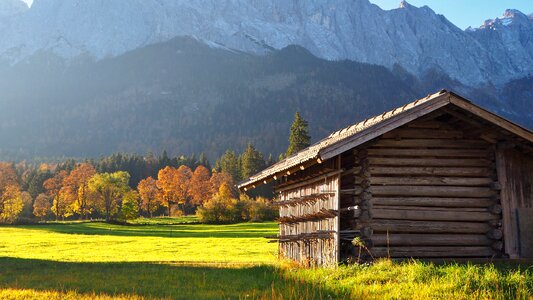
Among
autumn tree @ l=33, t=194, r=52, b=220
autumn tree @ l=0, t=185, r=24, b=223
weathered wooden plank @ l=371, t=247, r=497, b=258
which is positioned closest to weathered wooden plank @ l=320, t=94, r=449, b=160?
weathered wooden plank @ l=371, t=247, r=497, b=258

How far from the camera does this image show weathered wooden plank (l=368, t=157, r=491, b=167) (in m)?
17.7

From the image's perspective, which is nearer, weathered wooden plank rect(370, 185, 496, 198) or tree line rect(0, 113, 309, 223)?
weathered wooden plank rect(370, 185, 496, 198)

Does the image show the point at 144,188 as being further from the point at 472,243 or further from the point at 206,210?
the point at 472,243

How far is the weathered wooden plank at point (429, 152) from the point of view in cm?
1784

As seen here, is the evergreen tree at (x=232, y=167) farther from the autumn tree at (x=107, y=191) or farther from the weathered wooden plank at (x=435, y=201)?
the weathered wooden plank at (x=435, y=201)

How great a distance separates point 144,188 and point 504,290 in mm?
121846

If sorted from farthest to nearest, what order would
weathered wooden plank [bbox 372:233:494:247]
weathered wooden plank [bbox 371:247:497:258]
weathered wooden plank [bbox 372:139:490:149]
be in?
weathered wooden plank [bbox 372:139:490:149], weathered wooden plank [bbox 372:233:494:247], weathered wooden plank [bbox 371:247:497:258]

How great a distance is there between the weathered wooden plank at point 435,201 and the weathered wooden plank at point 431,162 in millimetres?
1143

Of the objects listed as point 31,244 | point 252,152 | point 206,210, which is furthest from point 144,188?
point 31,244

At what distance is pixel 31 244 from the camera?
1855 inches

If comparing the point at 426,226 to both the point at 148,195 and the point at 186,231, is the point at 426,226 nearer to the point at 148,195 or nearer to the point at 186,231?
the point at 186,231

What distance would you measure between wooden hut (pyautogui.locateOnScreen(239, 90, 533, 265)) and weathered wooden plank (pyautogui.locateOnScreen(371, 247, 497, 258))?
0.03 m

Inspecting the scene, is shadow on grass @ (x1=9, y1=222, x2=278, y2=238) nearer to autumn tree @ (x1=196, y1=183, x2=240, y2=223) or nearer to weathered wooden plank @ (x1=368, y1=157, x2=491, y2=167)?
autumn tree @ (x1=196, y1=183, x2=240, y2=223)

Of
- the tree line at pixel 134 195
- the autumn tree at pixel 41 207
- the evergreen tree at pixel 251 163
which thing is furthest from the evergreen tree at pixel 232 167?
the autumn tree at pixel 41 207
